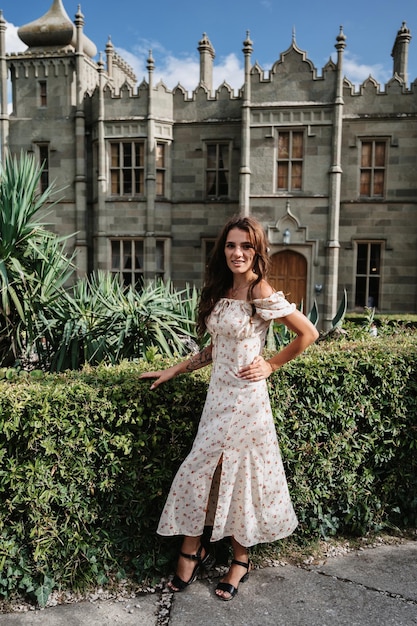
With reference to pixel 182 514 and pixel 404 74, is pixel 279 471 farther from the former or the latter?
pixel 404 74

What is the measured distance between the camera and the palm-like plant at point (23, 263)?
16.2 ft

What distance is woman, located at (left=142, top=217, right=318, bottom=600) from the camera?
3.12 metres

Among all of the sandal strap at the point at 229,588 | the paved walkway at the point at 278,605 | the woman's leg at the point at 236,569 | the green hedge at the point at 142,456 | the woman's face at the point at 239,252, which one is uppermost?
the woman's face at the point at 239,252

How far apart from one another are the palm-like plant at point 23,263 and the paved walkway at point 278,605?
2.71 m

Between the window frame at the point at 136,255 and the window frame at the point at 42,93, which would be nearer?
the window frame at the point at 136,255

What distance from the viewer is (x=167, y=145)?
17.3 meters

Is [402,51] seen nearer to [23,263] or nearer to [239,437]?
[23,263]

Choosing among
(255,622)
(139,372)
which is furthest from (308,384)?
(255,622)

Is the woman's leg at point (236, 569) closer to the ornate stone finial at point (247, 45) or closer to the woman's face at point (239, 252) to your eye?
the woman's face at point (239, 252)

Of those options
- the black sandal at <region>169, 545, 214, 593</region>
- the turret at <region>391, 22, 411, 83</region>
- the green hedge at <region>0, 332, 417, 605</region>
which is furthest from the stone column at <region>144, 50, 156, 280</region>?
the black sandal at <region>169, 545, 214, 593</region>

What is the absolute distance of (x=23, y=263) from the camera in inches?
206

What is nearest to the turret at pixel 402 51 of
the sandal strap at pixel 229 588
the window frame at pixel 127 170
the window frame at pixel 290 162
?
the window frame at pixel 290 162

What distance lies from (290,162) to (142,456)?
14.6 meters

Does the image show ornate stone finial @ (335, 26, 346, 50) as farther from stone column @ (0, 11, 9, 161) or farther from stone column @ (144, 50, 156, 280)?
stone column @ (0, 11, 9, 161)
